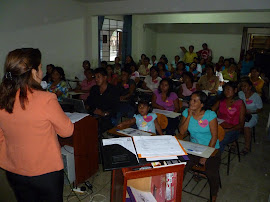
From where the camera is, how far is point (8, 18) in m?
4.88

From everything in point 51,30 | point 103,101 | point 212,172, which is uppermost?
point 51,30

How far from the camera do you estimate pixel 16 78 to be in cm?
122

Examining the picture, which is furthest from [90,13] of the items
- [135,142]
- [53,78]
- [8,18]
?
[135,142]

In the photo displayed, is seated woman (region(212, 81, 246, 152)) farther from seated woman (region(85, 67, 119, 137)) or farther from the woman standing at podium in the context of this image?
the woman standing at podium

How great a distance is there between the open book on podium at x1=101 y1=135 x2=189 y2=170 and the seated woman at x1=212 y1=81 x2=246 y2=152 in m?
1.87

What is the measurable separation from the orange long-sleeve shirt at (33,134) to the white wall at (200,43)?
9.60 m

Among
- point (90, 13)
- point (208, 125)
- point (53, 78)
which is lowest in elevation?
point (208, 125)

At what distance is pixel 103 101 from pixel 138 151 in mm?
2203

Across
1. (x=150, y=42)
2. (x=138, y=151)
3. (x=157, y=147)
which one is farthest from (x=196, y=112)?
(x=150, y=42)

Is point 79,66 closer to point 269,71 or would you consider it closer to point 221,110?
point 221,110

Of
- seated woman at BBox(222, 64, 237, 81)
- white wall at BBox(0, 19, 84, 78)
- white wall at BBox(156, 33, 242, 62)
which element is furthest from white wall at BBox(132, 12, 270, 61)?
white wall at BBox(0, 19, 84, 78)

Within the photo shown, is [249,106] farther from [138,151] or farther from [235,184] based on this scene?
[138,151]

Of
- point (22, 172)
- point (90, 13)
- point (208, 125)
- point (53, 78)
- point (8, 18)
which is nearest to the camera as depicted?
point (22, 172)

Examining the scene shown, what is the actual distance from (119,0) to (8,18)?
2769mm
